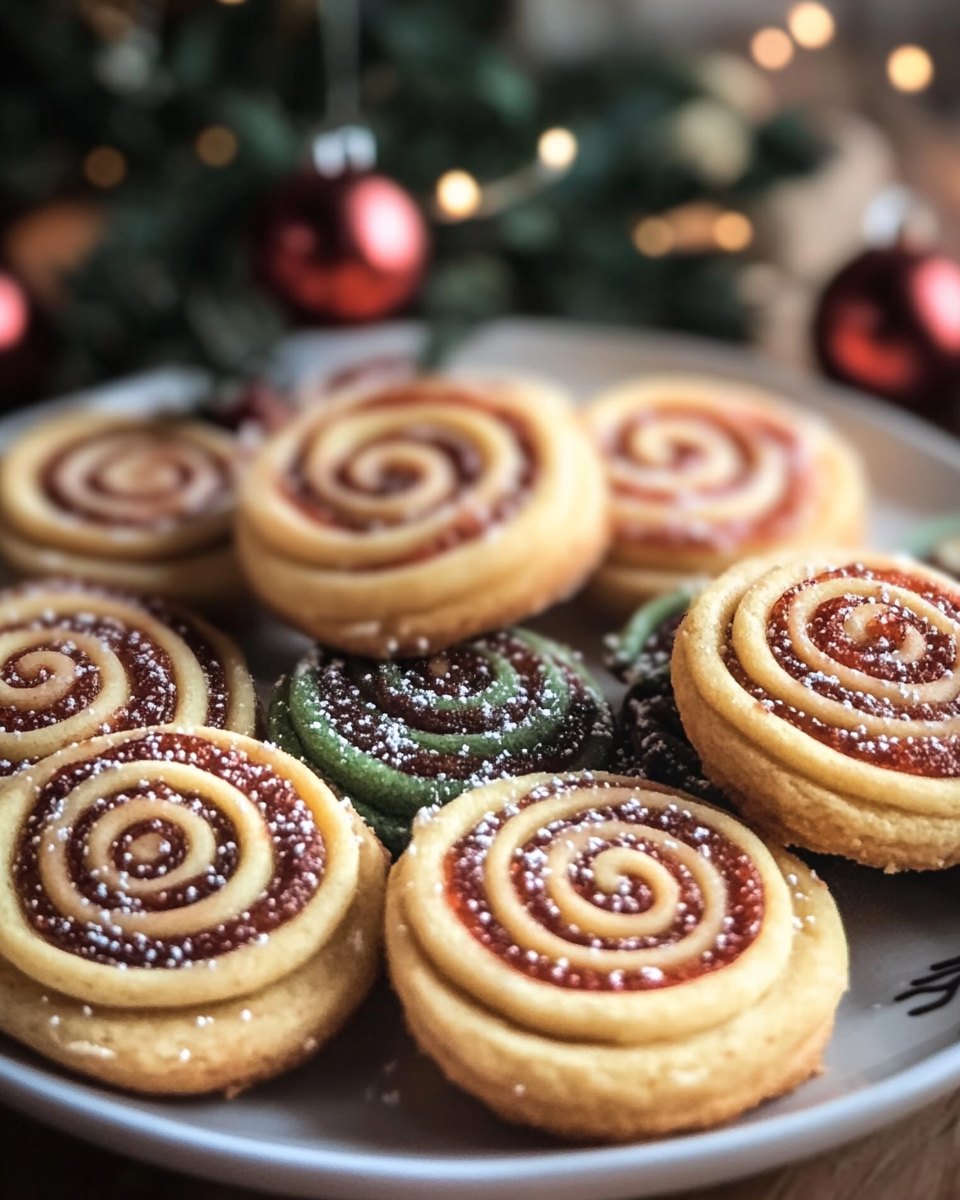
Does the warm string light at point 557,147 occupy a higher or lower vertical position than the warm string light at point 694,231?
higher

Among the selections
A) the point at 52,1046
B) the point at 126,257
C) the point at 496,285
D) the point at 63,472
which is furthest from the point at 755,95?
the point at 52,1046

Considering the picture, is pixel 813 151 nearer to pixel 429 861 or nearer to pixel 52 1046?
pixel 429 861

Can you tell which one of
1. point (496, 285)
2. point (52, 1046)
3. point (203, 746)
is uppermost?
point (496, 285)

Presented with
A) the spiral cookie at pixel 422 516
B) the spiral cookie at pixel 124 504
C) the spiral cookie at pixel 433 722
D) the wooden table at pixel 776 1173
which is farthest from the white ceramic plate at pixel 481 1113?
the spiral cookie at pixel 124 504

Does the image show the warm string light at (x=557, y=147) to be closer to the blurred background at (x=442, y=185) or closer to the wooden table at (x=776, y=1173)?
the blurred background at (x=442, y=185)

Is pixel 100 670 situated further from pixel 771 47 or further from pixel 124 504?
pixel 771 47

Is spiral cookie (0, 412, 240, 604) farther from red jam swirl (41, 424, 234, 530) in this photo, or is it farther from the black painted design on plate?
the black painted design on plate
